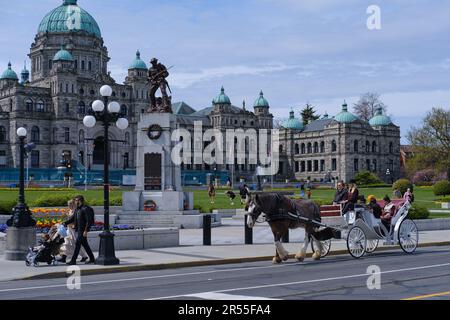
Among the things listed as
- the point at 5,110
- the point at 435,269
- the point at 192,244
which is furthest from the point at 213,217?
the point at 5,110

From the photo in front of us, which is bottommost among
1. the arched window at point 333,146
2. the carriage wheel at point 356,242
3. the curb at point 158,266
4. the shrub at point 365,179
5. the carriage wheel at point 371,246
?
the curb at point 158,266

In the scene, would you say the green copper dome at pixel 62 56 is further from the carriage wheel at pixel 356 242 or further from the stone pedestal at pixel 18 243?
the carriage wheel at pixel 356 242

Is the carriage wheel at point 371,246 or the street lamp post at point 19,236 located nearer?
the street lamp post at point 19,236

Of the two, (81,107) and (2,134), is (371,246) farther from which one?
(2,134)

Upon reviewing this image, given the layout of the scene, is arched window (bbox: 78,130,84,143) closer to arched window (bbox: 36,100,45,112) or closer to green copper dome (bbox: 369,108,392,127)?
arched window (bbox: 36,100,45,112)

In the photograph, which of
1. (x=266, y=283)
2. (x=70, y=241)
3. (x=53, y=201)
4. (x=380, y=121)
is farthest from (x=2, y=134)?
(x=266, y=283)

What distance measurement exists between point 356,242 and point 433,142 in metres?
71.7

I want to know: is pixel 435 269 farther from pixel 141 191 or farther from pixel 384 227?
pixel 141 191

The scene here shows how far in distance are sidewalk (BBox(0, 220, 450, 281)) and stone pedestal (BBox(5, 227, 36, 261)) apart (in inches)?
13.1

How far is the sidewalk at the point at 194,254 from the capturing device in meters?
16.2

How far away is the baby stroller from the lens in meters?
17.0

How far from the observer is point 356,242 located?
18172 millimetres

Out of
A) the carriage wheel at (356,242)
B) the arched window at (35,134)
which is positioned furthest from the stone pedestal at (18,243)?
the arched window at (35,134)
